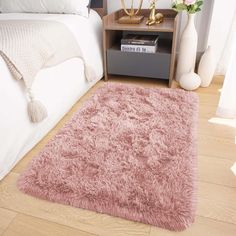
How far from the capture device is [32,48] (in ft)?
3.78

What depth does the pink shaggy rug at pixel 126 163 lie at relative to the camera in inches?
37.0

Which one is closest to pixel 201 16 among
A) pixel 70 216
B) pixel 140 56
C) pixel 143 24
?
pixel 143 24

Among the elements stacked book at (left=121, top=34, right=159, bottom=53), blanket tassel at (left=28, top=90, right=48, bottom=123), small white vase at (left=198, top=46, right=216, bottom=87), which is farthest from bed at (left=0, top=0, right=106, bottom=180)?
small white vase at (left=198, top=46, right=216, bottom=87)

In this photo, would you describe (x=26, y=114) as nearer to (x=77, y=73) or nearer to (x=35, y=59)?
(x=35, y=59)

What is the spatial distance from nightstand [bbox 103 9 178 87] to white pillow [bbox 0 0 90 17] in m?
0.20

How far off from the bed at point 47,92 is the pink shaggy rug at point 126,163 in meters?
0.09

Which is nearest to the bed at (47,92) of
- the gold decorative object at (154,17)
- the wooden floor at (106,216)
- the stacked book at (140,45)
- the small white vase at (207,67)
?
the wooden floor at (106,216)

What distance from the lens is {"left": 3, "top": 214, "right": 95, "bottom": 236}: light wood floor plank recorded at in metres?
0.87

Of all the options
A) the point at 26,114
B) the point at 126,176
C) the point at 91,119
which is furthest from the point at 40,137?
the point at 126,176

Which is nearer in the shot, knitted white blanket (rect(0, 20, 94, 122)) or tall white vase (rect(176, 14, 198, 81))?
knitted white blanket (rect(0, 20, 94, 122))

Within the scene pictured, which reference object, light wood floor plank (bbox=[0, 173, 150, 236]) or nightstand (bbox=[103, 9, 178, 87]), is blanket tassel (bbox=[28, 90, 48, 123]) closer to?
light wood floor plank (bbox=[0, 173, 150, 236])

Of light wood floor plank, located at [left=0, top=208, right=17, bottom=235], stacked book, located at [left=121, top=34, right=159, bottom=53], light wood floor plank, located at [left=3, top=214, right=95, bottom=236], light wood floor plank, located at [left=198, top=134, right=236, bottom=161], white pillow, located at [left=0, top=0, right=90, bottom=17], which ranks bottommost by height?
light wood floor plank, located at [left=0, top=208, right=17, bottom=235]

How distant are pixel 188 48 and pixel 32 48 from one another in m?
1.15

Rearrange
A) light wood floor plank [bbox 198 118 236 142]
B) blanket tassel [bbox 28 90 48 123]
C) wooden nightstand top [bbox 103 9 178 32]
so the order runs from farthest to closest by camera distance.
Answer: wooden nightstand top [bbox 103 9 178 32], light wood floor plank [bbox 198 118 236 142], blanket tassel [bbox 28 90 48 123]
